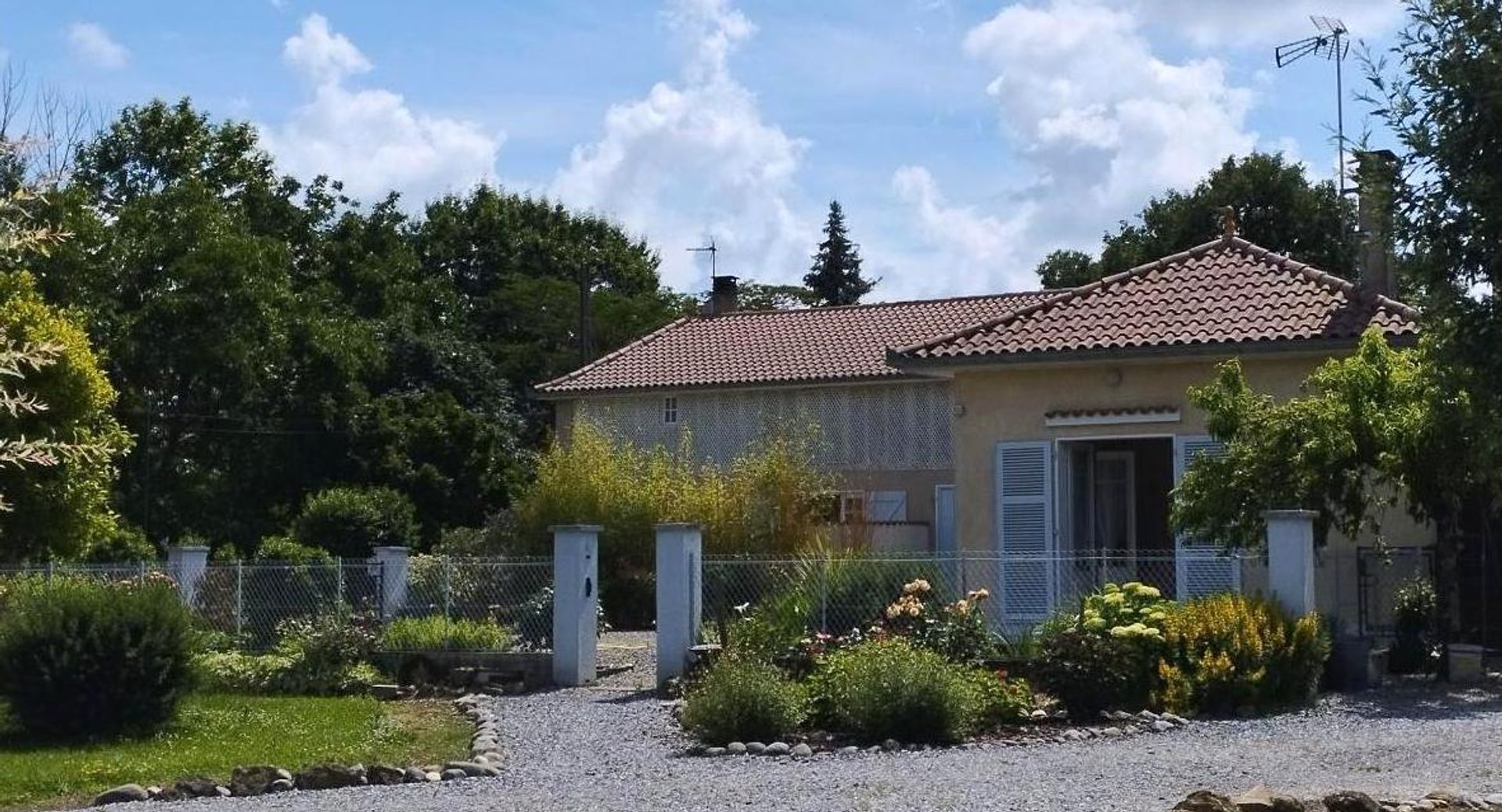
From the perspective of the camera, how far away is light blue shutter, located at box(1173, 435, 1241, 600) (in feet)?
63.3

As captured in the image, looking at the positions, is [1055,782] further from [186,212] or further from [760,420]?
[186,212]

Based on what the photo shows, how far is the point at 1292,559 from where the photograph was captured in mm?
17375

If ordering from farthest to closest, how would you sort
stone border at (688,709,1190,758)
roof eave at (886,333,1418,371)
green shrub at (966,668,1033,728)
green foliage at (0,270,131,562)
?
green foliage at (0,270,131,562)
roof eave at (886,333,1418,371)
green shrub at (966,668,1033,728)
stone border at (688,709,1190,758)

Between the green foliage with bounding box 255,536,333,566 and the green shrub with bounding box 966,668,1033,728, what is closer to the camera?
the green shrub with bounding box 966,668,1033,728

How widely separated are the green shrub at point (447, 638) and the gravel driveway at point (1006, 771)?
14.8 feet

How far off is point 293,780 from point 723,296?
29935 mm

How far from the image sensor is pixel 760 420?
34.8m

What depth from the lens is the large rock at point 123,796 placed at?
1354cm

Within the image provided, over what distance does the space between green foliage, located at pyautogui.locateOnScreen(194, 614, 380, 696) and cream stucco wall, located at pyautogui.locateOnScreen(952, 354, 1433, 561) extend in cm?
717

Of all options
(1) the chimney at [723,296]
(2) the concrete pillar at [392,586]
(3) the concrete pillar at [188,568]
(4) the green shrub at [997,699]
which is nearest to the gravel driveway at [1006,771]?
(4) the green shrub at [997,699]

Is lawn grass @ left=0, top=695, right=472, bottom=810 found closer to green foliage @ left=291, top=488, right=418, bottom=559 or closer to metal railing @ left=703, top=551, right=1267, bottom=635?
metal railing @ left=703, top=551, right=1267, bottom=635

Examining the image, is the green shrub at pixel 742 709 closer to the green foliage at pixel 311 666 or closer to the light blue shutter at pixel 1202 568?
the light blue shutter at pixel 1202 568

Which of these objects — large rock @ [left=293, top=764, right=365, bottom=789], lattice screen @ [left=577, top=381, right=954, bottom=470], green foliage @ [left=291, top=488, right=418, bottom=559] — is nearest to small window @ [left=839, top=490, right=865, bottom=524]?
lattice screen @ [left=577, top=381, right=954, bottom=470]

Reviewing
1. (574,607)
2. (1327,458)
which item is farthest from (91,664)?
(1327,458)
